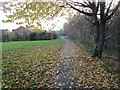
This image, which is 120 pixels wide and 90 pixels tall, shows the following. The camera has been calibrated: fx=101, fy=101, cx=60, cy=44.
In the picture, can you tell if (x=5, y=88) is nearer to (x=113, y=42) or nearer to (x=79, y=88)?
(x=79, y=88)

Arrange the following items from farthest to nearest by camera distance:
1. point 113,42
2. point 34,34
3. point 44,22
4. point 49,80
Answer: point 34,34
point 113,42
point 44,22
point 49,80

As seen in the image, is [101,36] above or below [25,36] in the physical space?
below

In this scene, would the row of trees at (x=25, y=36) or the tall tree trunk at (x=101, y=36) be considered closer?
the tall tree trunk at (x=101, y=36)

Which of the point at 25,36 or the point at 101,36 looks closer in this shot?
the point at 101,36

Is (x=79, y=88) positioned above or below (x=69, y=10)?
below

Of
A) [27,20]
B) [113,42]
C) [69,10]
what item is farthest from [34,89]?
[113,42]

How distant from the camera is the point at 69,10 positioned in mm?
9023

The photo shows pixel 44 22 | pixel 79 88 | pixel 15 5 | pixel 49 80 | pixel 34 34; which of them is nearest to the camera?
pixel 79 88

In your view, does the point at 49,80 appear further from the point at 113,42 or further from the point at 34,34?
the point at 34,34

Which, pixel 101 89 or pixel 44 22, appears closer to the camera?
pixel 101 89

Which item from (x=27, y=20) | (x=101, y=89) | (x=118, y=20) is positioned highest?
(x=118, y=20)

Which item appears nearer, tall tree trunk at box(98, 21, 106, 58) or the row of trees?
tall tree trunk at box(98, 21, 106, 58)

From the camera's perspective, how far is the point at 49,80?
4.06m

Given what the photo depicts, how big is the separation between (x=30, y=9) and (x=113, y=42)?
815 centimetres
